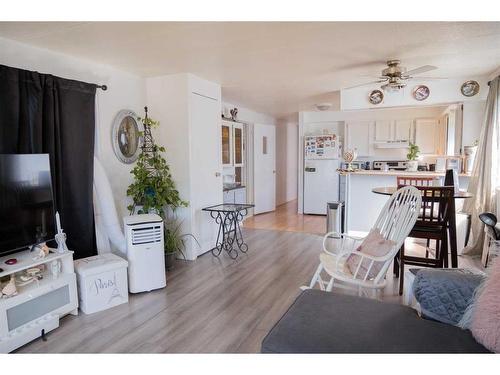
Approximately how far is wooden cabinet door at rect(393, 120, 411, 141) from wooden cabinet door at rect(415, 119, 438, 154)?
0.49 feet

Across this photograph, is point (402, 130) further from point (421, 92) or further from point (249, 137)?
point (249, 137)

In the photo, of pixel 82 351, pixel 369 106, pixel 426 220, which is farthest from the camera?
pixel 369 106

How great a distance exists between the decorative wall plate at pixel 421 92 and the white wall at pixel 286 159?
3.92 m

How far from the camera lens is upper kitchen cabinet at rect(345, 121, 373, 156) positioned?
648 cm

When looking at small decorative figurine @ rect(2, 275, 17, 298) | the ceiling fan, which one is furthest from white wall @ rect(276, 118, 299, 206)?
small decorative figurine @ rect(2, 275, 17, 298)

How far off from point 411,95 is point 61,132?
14.1ft

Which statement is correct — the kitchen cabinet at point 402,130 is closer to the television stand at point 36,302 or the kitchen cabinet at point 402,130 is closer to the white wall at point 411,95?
the white wall at point 411,95

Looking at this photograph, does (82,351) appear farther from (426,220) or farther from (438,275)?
(426,220)

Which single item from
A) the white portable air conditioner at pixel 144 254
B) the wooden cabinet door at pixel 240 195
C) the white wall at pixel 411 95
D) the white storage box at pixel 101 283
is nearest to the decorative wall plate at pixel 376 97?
the white wall at pixel 411 95

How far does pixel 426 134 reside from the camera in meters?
6.13

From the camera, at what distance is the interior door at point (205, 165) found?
12.4ft
